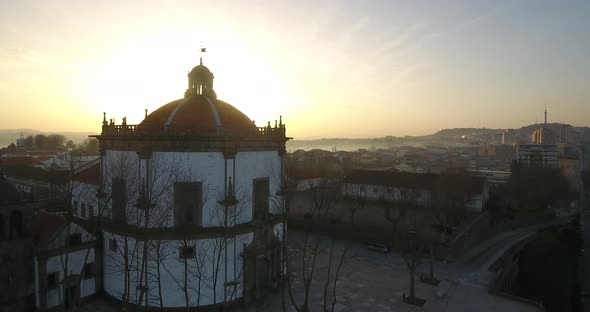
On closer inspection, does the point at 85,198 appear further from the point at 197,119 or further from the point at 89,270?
the point at 197,119

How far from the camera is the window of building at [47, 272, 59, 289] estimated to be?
22.7 metres

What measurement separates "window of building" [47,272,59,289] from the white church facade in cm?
6

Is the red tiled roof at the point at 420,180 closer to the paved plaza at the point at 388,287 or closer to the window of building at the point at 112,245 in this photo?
the paved plaza at the point at 388,287

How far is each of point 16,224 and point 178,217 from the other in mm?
10143

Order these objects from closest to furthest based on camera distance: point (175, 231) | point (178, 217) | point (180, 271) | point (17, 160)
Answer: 1. point (175, 231)
2. point (178, 217)
3. point (180, 271)
4. point (17, 160)

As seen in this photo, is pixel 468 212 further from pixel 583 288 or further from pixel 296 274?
pixel 296 274

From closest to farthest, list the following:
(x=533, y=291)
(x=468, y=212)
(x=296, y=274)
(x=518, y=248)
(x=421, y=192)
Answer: (x=296, y=274)
(x=533, y=291)
(x=518, y=248)
(x=468, y=212)
(x=421, y=192)

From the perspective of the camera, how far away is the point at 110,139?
25.3m

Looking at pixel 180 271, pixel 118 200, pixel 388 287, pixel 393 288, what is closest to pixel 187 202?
pixel 180 271

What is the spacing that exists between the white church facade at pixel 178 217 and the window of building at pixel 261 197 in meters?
0.07

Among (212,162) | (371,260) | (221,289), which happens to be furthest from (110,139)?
(371,260)

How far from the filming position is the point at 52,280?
2300 cm

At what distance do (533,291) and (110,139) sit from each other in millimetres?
40859

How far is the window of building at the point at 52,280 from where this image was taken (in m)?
22.7
